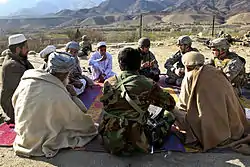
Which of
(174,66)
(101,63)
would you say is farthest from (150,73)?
(101,63)

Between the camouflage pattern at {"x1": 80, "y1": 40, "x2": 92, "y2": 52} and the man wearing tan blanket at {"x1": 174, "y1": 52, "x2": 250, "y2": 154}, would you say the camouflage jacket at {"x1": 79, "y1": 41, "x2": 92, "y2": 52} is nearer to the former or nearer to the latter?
the camouflage pattern at {"x1": 80, "y1": 40, "x2": 92, "y2": 52}

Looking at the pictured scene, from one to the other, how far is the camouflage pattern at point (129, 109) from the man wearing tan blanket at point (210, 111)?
1.29 feet

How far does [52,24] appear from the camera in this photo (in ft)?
405

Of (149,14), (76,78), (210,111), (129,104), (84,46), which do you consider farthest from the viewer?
(149,14)

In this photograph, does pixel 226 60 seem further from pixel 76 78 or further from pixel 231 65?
pixel 76 78

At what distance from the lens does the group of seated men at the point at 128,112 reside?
377cm

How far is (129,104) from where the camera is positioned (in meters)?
3.73

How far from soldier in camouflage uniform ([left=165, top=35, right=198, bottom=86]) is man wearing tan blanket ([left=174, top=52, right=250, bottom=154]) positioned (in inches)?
86.4

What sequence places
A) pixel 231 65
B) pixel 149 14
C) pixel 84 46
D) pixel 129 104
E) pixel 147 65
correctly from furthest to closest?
pixel 149 14, pixel 84 46, pixel 147 65, pixel 231 65, pixel 129 104

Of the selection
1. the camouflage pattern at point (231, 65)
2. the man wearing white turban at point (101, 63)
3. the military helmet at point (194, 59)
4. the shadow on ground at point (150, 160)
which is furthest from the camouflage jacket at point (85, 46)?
the shadow on ground at point (150, 160)

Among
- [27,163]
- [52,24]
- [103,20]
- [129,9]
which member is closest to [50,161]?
[27,163]

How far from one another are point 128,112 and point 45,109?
983 millimetres

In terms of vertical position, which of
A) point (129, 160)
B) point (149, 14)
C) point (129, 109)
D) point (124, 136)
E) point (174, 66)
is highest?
point (129, 109)

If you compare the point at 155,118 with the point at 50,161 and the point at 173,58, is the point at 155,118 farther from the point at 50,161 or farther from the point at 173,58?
the point at 173,58
